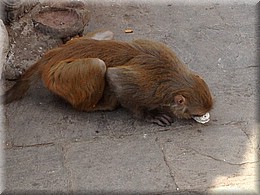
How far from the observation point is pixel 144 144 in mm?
5695

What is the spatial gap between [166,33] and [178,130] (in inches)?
64.9

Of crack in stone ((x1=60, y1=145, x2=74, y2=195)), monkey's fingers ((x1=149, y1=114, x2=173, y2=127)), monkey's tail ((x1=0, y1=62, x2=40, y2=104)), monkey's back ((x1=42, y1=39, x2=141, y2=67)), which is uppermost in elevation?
monkey's back ((x1=42, y1=39, x2=141, y2=67))

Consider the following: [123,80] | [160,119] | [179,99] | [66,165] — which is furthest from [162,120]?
[66,165]

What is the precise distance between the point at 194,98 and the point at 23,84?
157 cm

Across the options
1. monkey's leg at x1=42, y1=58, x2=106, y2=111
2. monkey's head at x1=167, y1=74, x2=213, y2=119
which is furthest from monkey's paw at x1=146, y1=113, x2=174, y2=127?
monkey's leg at x1=42, y1=58, x2=106, y2=111

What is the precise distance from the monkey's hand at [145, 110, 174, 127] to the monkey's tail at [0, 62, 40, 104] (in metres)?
1.08

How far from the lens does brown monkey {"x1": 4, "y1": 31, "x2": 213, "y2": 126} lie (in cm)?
577

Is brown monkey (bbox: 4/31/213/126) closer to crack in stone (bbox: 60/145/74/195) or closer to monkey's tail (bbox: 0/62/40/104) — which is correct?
monkey's tail (bbox: 0/62/40/104)

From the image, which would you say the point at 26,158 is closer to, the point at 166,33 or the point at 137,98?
the point at 137,98

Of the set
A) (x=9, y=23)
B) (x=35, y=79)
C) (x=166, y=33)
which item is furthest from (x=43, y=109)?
(x=166, y=33)

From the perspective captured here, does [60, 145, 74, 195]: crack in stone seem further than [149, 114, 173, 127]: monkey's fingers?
No

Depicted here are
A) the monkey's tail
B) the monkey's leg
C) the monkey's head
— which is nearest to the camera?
the monkey's head

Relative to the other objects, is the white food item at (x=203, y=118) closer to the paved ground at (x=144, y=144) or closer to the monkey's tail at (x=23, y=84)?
the paved ground at (x=144, y=144)

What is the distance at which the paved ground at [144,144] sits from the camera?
5.27 metres
